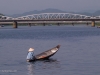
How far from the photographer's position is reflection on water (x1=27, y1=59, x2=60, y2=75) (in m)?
33.4

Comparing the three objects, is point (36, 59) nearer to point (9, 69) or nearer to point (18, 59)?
point (18, 59)

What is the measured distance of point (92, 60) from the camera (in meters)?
39.1

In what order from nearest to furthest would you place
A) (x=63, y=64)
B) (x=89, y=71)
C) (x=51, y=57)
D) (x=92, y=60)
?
(x=89, y=71), (x=63, y=64), (x=92, y=60), (x=51, y=57)

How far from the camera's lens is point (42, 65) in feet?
118

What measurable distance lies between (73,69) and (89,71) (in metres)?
1.60

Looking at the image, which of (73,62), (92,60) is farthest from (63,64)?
(92,60)

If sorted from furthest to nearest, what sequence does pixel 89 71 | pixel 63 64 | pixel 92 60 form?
pixel 92 60
pixel 63 64
pixel 89 71

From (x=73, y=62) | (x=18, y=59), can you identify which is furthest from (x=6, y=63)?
(x=73, y=62)

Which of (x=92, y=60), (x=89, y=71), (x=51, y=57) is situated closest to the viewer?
(x=89, y=71)

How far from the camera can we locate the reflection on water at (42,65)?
33403 millimetres

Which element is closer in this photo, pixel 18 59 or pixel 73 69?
pixel 73 69

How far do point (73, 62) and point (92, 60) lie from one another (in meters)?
2.45

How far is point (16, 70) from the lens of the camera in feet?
107

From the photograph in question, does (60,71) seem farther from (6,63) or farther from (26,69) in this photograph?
(6,63)
